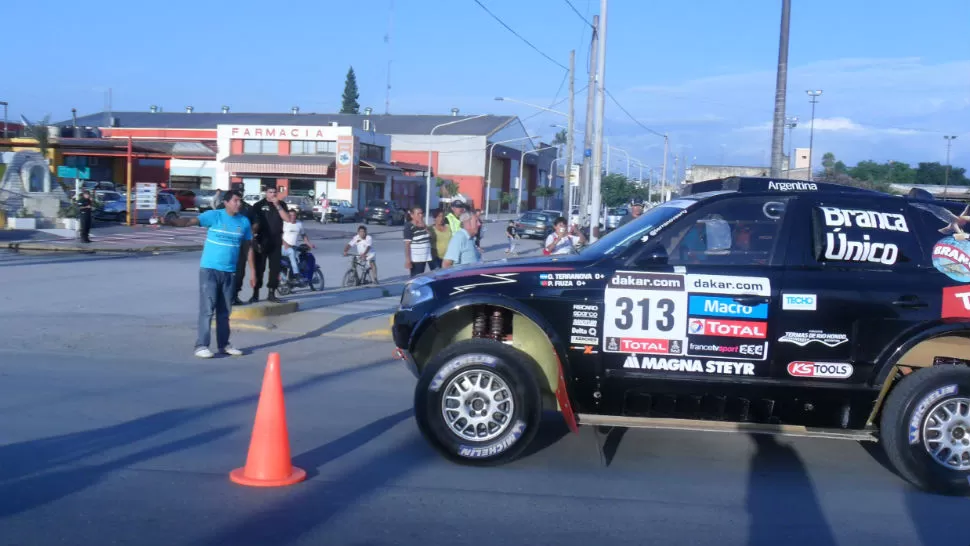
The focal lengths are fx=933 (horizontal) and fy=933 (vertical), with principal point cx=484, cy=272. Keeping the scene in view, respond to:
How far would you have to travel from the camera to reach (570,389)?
6508 millimetres

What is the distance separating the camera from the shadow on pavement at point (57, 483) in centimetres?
545

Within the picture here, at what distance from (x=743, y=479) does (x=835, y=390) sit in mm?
893

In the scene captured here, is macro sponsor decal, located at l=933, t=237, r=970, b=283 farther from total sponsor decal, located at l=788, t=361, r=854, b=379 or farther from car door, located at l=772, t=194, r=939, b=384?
total sponsor decal, located at l=788, t=361, r=854, b=379

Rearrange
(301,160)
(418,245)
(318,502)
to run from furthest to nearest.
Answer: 1. (301,160)
2. (418,245)
3. (318,502)

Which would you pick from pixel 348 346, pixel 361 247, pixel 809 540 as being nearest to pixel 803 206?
pixel 809 540

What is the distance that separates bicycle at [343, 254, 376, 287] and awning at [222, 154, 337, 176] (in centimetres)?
4792

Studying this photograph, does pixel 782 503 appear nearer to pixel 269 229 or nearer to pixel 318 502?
pixel 318 502

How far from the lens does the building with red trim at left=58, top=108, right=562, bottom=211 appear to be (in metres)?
68.7

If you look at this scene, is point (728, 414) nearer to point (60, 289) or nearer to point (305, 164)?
point (60, 289)

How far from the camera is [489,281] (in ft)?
21.5

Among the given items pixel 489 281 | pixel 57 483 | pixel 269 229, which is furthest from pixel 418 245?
pixel 57 483

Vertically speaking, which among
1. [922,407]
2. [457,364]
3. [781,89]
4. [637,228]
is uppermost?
[781,89]

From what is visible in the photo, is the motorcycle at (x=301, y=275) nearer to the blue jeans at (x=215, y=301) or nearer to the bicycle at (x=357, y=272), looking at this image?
the bicycle at (x=357, y=272)

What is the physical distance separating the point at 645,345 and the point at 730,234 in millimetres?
1098
